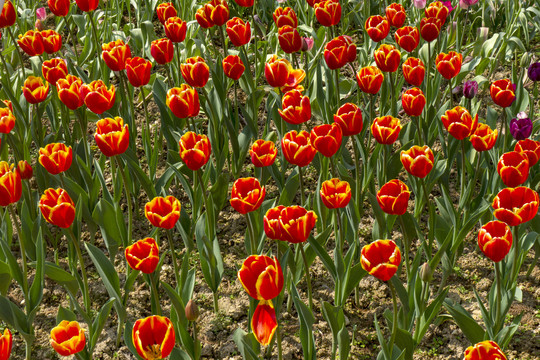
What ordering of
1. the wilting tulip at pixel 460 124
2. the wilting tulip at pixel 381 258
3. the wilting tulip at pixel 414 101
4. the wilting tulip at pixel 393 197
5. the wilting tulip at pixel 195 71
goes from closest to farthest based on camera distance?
the wilting tulip at pixel 381 258
the wilting tulip at pixel 393 197
the wilting tulip at pixel 460 124
the wilting tulip at pixel 414 101
the wilting tulip at pixel 195 71

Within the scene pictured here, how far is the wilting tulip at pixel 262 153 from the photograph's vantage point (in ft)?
7.76

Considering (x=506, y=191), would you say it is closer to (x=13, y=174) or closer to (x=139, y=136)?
(x=13, y=174)

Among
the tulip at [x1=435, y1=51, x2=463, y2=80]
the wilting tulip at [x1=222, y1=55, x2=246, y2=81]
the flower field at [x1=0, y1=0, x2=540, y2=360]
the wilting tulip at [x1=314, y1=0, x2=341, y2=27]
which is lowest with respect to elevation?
the flower field at [x1=0, y1=0, x2=540, y2=360]

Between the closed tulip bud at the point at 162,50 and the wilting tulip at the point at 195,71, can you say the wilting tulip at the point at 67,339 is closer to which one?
the wilting tulip at the point at 195,71

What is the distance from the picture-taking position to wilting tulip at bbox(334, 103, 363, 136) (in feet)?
7.82

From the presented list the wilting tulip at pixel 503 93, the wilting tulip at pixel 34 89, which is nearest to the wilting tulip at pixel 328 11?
the wilting tulip at pixel 503 93

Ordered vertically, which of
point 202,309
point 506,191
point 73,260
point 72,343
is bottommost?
point 202,309

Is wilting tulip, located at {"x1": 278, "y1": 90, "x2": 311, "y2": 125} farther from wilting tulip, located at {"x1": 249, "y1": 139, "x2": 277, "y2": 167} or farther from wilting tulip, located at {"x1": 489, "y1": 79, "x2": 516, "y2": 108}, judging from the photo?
wilting tulip, located at {"x1": 489, "y1": 79, "x2": 516, "y2": 108}

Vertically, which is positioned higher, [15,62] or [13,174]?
[13,174]

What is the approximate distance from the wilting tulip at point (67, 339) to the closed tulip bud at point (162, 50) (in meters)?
1.48

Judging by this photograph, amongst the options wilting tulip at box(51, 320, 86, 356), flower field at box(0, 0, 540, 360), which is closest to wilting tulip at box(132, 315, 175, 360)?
flower field at box(0, 0, 540, 360)

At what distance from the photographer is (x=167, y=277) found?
2854 mm

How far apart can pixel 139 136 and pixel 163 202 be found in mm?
1766

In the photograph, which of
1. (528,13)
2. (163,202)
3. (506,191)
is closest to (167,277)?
(163,202)
